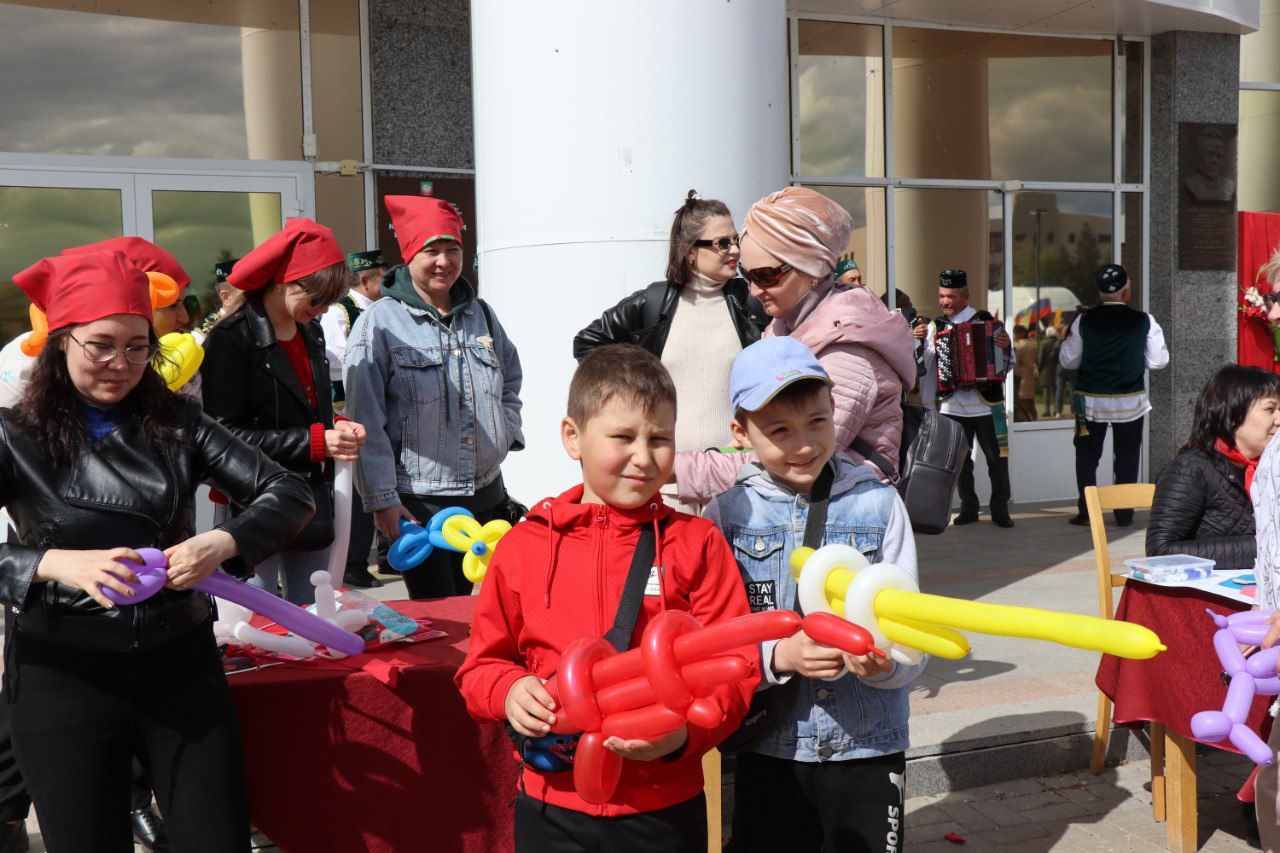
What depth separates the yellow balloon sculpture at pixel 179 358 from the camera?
3.42 metres

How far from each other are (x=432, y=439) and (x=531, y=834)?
6.33 feet

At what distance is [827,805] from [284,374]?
218 centimetres

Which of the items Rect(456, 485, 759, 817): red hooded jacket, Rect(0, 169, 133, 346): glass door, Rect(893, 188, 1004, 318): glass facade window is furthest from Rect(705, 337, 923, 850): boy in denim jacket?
Rect(893, 188, 1004, 318): glass facade window

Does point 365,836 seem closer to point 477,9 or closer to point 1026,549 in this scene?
point 477,9

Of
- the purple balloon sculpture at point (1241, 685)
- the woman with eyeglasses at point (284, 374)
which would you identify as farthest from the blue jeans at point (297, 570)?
the purple balloon sculpture at point (1241, 685)

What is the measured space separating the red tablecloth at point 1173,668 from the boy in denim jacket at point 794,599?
177 cm

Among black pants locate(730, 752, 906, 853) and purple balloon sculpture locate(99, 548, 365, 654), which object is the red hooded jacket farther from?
purple balloon sculpture locate(99, 548, 365, 654)

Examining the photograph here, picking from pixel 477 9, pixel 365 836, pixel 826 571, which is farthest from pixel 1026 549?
pixel 826 571

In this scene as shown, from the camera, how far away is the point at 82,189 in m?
8.02

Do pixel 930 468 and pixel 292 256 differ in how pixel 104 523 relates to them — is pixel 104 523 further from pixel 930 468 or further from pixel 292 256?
pixel 930 468

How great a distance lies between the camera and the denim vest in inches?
95.9

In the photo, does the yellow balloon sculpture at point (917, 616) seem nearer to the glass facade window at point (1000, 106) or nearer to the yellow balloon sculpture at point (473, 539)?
the yellow balloon sculpture at point (473, 539)

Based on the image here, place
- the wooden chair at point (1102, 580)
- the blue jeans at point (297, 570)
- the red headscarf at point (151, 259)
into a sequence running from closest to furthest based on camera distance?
the red headscarf at point (151, 259) → the blue jeans at point (297, 570) → the wooden chair at point (1102, 580)

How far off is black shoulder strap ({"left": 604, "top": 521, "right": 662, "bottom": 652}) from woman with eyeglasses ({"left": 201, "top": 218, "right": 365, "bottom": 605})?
60.4 inches
